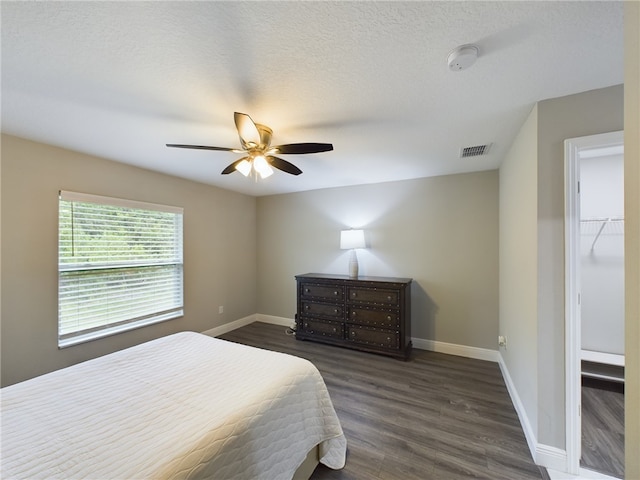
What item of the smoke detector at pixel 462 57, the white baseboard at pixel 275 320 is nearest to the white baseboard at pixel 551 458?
the smoke detector at pixel 462 57

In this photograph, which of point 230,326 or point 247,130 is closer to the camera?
point 247,130

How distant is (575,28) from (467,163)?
1882 mm

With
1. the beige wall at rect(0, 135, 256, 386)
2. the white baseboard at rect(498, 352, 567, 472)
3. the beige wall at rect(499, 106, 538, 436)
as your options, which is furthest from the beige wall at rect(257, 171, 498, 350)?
the beige wall at rect(0, 135, 256, 386)

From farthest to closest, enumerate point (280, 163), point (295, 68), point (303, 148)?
point (280, 163) < point (303, 148) < point (295, 68)

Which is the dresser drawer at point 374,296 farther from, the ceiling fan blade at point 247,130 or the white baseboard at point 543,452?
the ceiling fan blade at point 247,130

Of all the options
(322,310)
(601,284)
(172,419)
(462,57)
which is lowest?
(322,310)

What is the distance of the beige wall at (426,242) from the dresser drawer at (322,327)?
2.28 ft

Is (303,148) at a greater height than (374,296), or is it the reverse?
(303,148)

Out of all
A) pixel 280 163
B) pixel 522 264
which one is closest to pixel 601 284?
pixel 522 264

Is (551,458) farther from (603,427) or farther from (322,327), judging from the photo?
(322,327)

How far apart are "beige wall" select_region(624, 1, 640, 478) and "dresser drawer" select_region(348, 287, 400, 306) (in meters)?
2.59

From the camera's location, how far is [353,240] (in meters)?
3.71

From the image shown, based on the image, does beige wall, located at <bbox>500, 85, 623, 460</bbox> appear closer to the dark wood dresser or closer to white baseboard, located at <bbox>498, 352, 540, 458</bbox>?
white baseboard, located at <bbox>498, 352, 540, 458</bbox>

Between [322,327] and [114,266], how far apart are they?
2.65 metres
